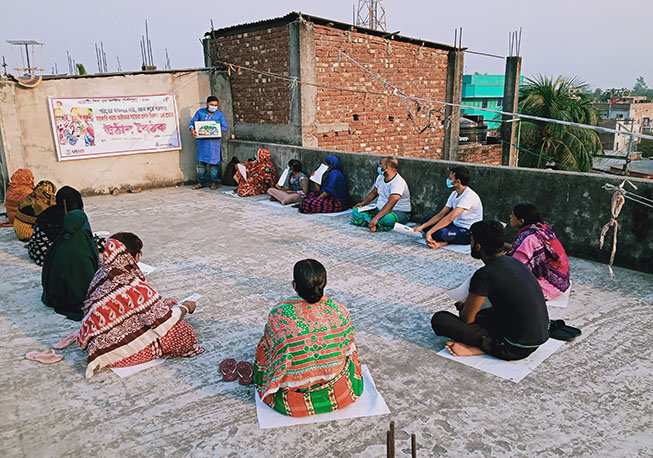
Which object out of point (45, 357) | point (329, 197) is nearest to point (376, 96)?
point (329, 197)

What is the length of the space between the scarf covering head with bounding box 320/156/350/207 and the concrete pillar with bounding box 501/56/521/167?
352 inches

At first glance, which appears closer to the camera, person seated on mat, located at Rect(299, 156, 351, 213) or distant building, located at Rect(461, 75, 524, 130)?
person seated on mat, located at Rect(299, 156, 351, 213)

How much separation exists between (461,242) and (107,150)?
729 cm

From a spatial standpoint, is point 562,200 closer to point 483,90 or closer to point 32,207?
point 32,207

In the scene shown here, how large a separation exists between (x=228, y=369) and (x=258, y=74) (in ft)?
27.4

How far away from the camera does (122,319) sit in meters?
3.51

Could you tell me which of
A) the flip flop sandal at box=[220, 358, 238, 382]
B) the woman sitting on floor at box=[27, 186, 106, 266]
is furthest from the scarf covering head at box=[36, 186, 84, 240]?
the flip flop sandal at box=[220, 358, 238, 382]

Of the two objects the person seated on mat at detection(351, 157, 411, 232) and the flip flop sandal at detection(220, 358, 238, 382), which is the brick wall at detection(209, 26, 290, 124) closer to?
the person seated on mat at detection(351, 157, 411, 232)

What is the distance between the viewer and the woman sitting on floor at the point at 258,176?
9.77m

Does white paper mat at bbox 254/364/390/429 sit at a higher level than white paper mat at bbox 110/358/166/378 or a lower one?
higher

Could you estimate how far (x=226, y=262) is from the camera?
5.85 m

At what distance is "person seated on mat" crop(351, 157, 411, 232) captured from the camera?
22.7 feet

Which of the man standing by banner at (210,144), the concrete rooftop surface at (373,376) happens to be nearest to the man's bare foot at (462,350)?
the concrete rooftop surface at (373,376)

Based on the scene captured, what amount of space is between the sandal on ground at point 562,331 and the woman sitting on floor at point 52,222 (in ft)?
14.9
